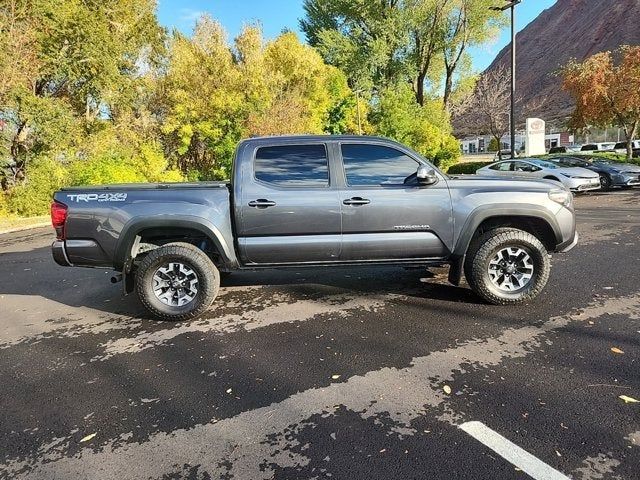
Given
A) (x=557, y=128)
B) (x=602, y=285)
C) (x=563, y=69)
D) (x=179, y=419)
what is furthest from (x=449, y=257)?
(x=557, y=128)

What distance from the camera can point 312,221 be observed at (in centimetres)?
462

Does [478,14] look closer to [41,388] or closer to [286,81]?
[286,81]

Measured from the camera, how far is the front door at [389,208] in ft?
15.2

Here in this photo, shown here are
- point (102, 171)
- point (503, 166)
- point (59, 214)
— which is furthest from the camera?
point (102, 171)

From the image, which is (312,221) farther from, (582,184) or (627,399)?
(582,184)

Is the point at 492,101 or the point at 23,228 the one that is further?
the point at 492,101

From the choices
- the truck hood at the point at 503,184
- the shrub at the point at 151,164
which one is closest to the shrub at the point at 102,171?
the shrub at the point at 151,164

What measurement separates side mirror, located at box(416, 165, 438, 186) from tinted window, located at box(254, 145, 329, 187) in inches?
37.5

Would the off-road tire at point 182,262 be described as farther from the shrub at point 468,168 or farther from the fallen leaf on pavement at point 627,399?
the shrub at point 468,168

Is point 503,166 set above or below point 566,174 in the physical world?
above

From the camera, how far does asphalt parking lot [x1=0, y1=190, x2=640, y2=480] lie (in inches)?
97.0

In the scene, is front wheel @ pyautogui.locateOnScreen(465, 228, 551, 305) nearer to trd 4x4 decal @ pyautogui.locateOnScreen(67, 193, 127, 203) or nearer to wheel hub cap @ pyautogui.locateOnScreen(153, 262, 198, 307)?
wheel hub cap @ pyautogui.locateOnScreen(153, 262, 198, 307)

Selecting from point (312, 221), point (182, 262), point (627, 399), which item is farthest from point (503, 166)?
point (627, 399)

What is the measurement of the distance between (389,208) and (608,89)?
2308cm
